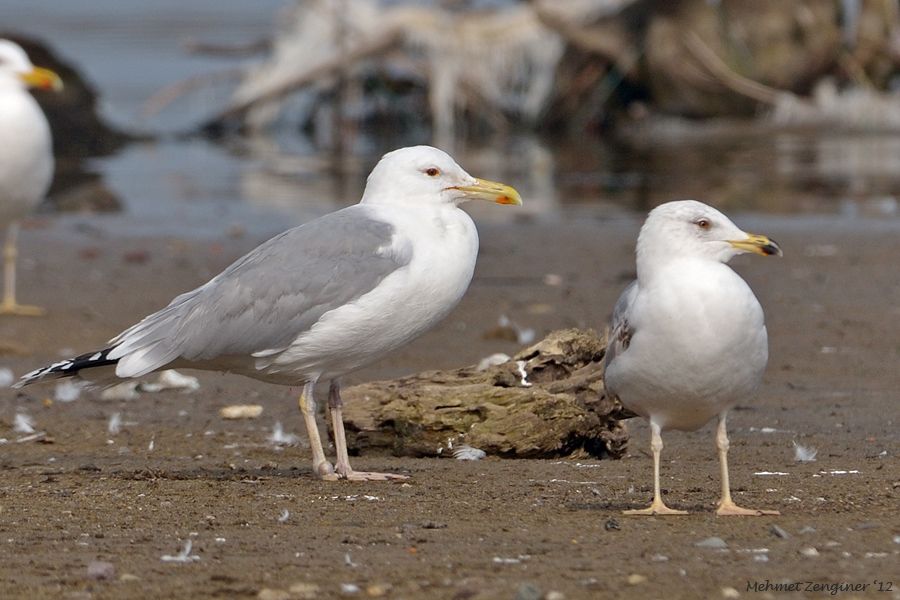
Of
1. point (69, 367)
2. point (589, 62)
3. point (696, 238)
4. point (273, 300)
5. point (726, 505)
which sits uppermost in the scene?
point (696, 238)

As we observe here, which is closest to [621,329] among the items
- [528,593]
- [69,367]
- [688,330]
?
[688,330]

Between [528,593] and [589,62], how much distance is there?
66.4ft

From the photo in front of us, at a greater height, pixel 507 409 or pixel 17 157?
pixel 17 157

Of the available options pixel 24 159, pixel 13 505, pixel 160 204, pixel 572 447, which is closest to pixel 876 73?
pixel 160 204

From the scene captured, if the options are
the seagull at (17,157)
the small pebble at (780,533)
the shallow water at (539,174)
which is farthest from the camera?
the shallow water at (539,174)

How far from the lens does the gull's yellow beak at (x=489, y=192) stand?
22.1 ft

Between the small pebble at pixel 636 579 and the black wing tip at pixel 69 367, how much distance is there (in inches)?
106

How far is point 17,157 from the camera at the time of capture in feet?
37.9

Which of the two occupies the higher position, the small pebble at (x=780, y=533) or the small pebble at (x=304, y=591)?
the small pebble at (x=304, y=591)

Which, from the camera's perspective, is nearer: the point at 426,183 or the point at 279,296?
the point at 279,296

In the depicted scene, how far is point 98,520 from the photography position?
5598 millimetres

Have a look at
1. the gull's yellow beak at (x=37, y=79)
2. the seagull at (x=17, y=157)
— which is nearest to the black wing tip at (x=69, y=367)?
the seagull at (x=17, y=157)

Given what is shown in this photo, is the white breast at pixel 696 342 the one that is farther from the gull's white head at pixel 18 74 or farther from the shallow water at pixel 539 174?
the shallow water at pixel 539 174

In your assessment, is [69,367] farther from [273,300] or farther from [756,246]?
[756,246]
